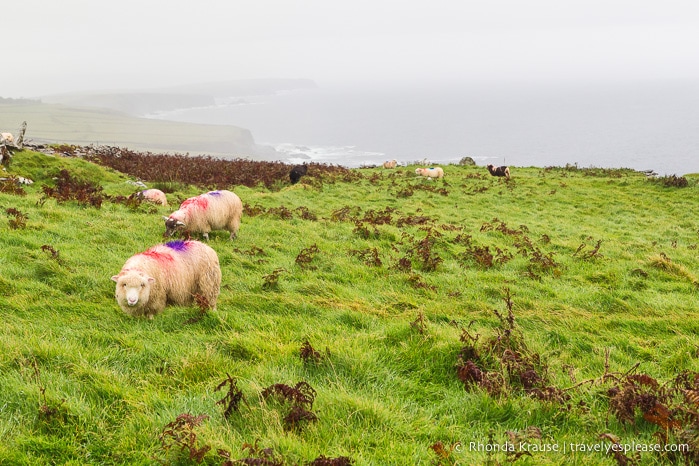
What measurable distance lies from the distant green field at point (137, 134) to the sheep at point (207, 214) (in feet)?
276

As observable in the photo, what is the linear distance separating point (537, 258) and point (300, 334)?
8670mm

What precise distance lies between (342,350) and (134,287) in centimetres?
346

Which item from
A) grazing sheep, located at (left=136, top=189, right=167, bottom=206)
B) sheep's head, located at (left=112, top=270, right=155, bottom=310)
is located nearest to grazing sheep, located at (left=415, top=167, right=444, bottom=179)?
grazing sheep, located at (left=136, top=189, right=167, bottom=206)

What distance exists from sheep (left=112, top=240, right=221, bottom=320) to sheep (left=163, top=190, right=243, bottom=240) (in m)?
3.58

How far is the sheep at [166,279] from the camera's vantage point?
20.5ft

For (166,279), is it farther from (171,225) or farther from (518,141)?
(518,141)

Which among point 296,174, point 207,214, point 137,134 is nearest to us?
point 207,214

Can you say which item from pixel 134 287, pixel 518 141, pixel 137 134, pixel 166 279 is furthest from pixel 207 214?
pixel 518 141

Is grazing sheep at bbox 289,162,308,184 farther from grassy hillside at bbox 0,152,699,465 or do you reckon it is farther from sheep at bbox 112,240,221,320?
sheep at bbox 112,240,221,320

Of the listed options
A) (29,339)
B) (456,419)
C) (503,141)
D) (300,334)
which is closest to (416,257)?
(300,334)

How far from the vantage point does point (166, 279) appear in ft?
22.3

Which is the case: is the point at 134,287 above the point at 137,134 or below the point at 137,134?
below

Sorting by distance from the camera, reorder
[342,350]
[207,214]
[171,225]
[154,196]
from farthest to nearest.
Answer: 1. [154,196]
2. [207,214]
3. [171,225]
4. [342,350]

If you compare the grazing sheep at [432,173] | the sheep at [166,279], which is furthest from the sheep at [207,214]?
the grazing sheep at [432,173]
